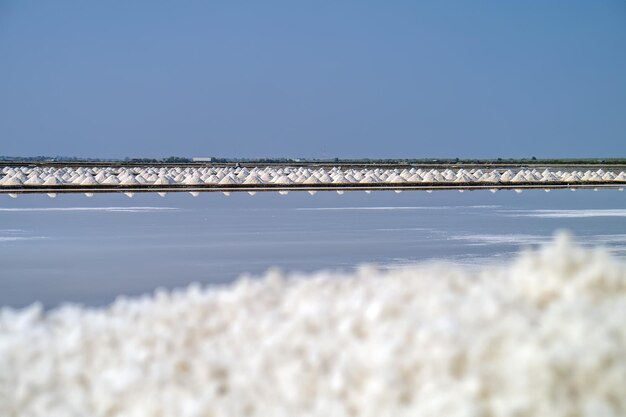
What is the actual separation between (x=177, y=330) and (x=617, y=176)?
22.1m

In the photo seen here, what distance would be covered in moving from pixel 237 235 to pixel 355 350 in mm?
5457

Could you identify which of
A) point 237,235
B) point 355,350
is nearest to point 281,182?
point 237,235

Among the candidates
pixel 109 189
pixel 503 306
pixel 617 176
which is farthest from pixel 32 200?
pixel 617 176

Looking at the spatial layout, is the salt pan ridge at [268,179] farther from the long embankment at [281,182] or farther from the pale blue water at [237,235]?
the pale blue water at [237,235]

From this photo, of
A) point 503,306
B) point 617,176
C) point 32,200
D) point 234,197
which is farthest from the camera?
point 617,176

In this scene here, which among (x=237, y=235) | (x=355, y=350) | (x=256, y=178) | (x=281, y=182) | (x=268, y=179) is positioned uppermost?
(x=268, y=179)

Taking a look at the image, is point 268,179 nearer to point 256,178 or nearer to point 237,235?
point 256,178

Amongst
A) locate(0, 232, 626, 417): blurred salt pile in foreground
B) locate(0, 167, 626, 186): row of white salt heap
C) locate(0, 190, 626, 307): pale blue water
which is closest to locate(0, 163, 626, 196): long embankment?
locate(0, 167, 626, 186): row of white salt heap

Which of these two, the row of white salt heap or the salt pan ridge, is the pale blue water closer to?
the salt pan ridge

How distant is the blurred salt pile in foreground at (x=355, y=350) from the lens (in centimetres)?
294

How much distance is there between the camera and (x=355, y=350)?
3305mm

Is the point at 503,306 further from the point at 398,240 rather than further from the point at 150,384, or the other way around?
the point at 398,240

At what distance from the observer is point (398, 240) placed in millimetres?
8031

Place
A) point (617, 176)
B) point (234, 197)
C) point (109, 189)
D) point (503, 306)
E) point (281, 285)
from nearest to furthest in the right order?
1. point (503, 306)
2. point (281, 285)
3. point (234, 197)
4. point (109, 189)
5. point (617, 176)
